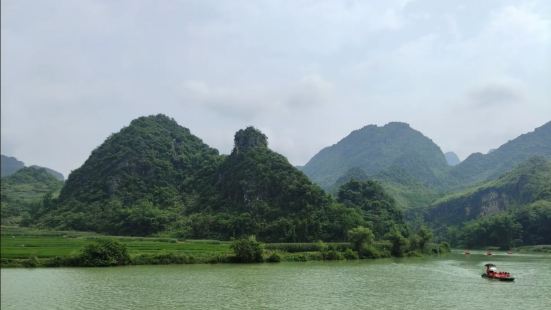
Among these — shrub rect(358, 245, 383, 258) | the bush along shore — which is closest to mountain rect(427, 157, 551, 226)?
the bush along shore

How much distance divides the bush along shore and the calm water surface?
121 inches

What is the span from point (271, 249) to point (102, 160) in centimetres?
5978

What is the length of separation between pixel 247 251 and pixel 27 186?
270 feet

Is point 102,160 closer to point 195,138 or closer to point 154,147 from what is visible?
point 154,147

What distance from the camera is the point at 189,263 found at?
155 feet

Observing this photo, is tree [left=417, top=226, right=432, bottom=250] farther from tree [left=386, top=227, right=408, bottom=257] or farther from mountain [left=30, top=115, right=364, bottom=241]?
mountain [left=30, top=115, right=364, bottom=241]

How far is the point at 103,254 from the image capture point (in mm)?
42000

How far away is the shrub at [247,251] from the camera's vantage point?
49.5 metres

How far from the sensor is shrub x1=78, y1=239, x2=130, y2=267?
41.3 metres

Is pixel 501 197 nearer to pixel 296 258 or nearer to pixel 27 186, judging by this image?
pixel 296 258

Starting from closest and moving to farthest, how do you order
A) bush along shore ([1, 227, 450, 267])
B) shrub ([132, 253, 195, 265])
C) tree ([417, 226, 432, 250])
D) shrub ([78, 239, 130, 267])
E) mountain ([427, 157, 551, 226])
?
bush along shore ([1, 227, 450, 267]), shrub ([78, 239, 130, 267]), shrub ([132, 253, 195, 265]), tree ([417, 226, 432, 250]), mountain ([427, 157, 551, 226])

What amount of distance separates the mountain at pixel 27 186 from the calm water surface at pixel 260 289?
6051 cm

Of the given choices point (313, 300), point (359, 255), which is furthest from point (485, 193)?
point (313, 300)

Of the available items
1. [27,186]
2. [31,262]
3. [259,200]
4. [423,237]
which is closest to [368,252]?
[423,237]
